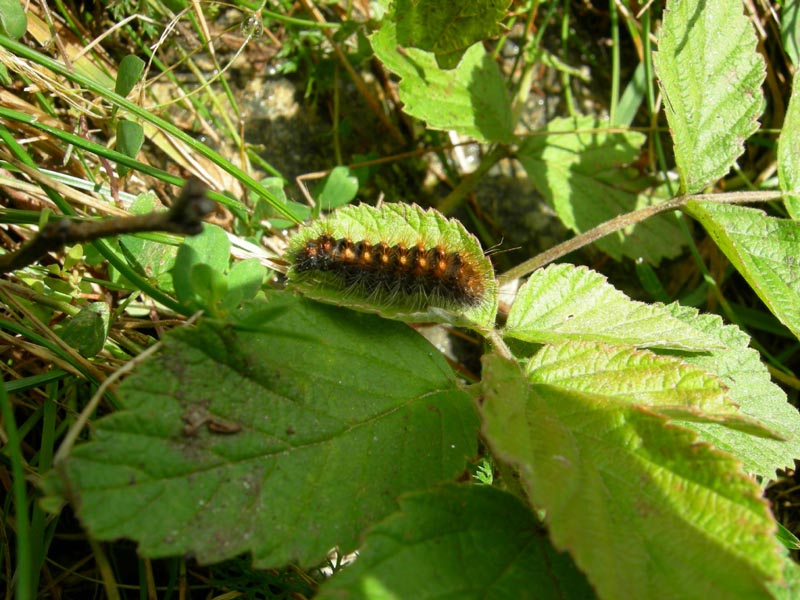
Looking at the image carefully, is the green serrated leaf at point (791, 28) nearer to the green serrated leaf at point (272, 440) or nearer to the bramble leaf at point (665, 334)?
the bramble leaf at point (665, 334)

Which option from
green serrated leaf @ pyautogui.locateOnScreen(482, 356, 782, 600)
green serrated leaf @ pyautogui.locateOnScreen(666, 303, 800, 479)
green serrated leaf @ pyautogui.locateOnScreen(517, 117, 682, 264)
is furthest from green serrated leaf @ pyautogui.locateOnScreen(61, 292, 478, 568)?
green serrated leaf @ pyautogui.locateOnScreen(517, 117, 682, 264)

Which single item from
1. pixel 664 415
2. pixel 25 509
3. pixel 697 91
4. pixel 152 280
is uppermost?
pixel 697 91

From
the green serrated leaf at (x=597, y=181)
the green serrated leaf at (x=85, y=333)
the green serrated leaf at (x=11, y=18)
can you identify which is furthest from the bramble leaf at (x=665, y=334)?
the green serrated leaf at (x=11, y=18)

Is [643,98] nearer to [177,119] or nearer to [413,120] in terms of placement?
[413,120]

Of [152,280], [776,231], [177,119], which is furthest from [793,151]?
[177,119]

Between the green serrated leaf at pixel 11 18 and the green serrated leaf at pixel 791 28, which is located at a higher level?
the green serrated leaf at pixel 791 28
